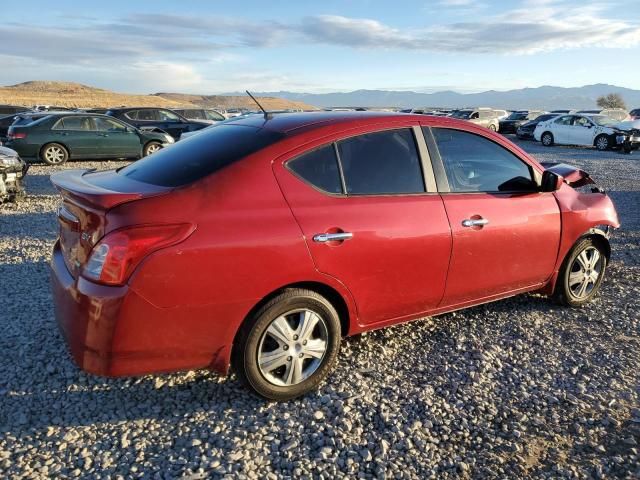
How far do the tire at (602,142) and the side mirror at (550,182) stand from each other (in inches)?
844

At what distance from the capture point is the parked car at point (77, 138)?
45.6ft

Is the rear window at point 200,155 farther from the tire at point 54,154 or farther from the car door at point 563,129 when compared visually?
the car door at point 563,129

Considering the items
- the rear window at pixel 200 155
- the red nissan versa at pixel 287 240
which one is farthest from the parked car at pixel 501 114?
the rear window at pixel 200 155

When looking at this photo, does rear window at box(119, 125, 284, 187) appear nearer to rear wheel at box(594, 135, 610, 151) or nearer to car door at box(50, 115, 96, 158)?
car door at box(50, 115, 96, 158)

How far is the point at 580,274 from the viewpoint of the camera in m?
4.75

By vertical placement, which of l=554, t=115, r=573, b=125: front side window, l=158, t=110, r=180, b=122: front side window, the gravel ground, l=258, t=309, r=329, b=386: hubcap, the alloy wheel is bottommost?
the gravel ground

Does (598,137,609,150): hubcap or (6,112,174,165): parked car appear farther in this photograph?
(598,137,609,150): hubcap

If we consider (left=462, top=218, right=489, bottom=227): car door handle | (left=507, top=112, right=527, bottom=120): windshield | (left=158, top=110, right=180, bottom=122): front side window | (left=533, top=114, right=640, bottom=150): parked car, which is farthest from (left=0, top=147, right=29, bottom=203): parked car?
(left=507, top=112, right=527, bottom=120): windshield

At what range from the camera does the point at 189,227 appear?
277 cm

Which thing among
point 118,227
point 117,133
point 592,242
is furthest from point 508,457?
point 117,133

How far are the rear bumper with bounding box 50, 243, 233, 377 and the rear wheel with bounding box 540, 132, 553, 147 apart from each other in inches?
999

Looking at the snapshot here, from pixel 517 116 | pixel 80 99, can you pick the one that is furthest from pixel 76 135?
pixel 80 99

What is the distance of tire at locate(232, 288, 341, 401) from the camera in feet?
9.97

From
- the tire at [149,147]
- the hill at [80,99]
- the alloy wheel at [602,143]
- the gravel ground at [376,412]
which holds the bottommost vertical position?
the gravel ground at [376,412]
